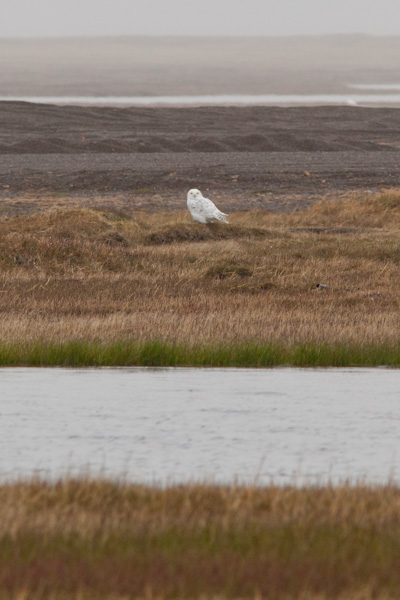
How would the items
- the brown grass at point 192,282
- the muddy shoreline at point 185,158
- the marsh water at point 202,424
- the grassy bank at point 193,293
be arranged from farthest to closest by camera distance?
the muddy shoreline at point 185,158 < the brown grass at point 192,282 < the grassy bank at point 193,293 < the marsh water at point 202,424

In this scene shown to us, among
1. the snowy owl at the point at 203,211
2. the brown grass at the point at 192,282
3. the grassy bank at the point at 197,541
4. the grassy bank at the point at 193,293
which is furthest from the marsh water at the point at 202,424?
the snowy owl at the point at 203,211

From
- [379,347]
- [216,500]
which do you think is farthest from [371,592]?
[379,347]

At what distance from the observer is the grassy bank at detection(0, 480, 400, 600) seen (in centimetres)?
413

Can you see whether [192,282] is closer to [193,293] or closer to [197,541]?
[193,293]

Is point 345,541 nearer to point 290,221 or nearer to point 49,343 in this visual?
point 49,343

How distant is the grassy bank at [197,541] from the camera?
4129mm

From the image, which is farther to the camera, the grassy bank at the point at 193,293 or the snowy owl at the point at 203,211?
the snowy owl at the point at 203,211

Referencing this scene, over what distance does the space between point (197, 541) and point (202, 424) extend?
3.23m

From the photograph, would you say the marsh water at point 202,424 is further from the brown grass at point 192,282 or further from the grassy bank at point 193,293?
the brown grass at point 192,282

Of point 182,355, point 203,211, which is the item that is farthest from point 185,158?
point 182,355

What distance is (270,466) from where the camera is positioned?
6.60m

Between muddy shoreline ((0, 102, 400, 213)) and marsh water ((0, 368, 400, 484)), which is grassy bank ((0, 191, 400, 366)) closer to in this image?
marsh water ((0, 368, 400, 484))

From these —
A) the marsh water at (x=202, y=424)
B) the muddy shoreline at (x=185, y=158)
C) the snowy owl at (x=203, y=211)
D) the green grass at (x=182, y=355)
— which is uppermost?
the marsh water at (x=202, y=424)

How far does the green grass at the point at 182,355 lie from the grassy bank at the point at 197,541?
5.84 meters
